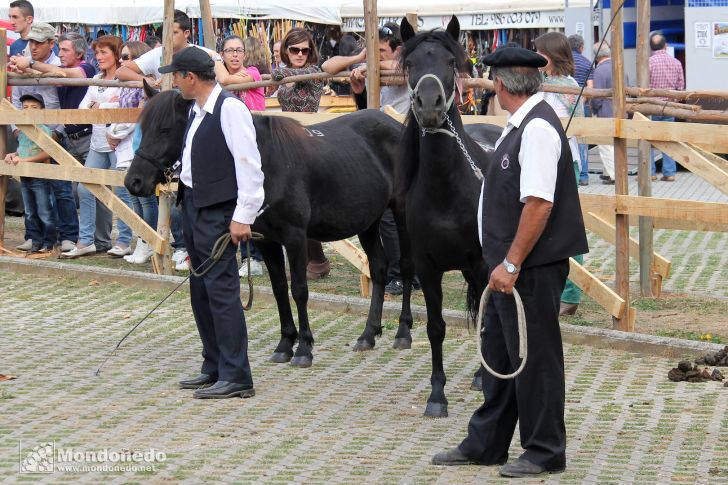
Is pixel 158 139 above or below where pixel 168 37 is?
below

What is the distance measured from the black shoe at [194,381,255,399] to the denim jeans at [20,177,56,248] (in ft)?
19.8

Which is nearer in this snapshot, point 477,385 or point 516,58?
point 516,58

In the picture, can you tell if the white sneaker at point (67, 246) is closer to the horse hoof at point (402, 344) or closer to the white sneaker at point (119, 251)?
the white sneaker at point (119, 251)

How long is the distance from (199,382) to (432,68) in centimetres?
249

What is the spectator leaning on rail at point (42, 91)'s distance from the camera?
502 inches

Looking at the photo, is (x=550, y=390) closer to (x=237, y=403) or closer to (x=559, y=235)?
(x=559, y=235)

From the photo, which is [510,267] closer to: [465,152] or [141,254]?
[465,152]

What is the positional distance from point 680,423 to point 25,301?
6128 mm

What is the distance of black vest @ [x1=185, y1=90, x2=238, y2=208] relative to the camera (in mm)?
7016

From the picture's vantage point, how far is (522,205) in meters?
5.45

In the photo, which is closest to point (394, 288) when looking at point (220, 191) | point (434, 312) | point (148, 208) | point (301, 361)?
point (301, 361)

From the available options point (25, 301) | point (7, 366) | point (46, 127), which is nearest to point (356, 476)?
point (7, 366)

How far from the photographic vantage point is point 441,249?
279 inches

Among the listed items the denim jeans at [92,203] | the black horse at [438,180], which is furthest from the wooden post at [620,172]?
the denim jeans at [92,203]
